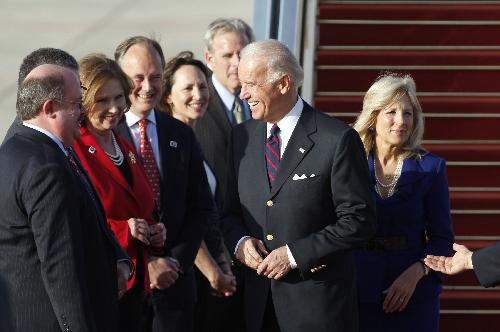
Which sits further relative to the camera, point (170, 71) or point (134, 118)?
point (170, 71)

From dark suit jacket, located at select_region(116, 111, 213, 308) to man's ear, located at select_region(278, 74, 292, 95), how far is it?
809 millimetres

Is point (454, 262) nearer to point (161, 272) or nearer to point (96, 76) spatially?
point (161, 272)

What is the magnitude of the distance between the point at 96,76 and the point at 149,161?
598 mm

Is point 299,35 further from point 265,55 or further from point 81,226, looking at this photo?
point 81,226

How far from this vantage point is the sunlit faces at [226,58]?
6246mm

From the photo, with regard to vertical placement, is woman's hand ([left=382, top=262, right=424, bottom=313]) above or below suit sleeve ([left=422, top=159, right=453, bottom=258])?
below

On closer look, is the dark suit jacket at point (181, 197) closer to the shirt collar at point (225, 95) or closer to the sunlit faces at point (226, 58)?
the shirt collar at point (225, 95)

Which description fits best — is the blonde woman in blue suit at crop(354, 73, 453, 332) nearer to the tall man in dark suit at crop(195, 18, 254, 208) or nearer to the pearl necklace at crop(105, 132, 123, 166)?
the tall man in dark suit at crop(195, 18, 254, 208)

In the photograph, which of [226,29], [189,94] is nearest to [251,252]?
[189,94]

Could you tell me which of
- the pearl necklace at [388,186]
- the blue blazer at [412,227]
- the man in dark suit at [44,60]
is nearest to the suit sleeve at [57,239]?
the man in dark suit at [44,60]

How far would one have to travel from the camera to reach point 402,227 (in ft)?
17.0

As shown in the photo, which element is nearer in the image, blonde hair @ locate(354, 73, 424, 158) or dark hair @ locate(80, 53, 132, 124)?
dark hair @ locate(80, 53, 132, 124)

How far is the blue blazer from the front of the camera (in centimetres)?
518

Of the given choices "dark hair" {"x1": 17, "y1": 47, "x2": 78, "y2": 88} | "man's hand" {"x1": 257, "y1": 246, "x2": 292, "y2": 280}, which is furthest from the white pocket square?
"dark hair" {"x1": 17, "y1": 47, "x2": 78, "y2": 88}
